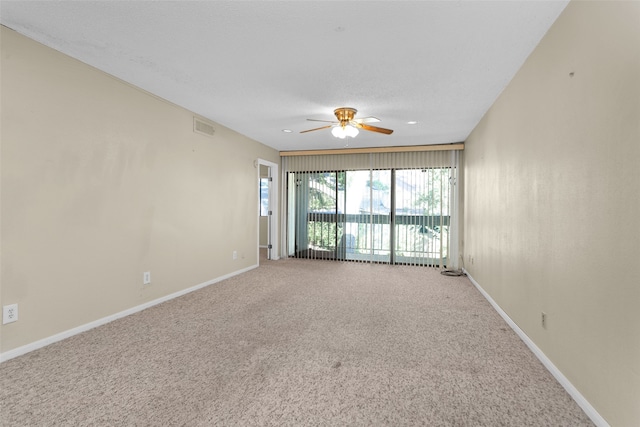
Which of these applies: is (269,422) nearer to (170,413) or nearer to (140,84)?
(170,413)

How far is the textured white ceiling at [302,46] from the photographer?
74.0 inches

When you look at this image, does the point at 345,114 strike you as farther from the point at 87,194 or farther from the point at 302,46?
the point at 87,194

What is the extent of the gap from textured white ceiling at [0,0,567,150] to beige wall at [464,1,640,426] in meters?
0.39

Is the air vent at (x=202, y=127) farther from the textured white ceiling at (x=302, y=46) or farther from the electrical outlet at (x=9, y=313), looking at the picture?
the electrical outlet at (x=9, y=313)

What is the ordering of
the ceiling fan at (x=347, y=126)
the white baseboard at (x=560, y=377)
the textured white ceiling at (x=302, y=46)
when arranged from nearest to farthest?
the white baseboard at (x=560, y=377)
the textured white ceiling at (x=302, y=46)
the ceiling fan at (x=347, y=126)

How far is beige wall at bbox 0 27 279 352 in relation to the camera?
7.13 feet

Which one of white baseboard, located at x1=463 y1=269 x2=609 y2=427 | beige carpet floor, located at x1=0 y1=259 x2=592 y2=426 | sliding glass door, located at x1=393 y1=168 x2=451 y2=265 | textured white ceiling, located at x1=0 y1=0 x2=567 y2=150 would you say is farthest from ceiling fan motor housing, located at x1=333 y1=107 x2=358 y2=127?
white baseboard, located at x1=463 y1=269 x2=609 y2=427

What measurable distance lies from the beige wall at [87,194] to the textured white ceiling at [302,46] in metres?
0.28

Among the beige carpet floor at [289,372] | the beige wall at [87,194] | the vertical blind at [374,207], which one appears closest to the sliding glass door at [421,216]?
the vertical blind at [374,207]

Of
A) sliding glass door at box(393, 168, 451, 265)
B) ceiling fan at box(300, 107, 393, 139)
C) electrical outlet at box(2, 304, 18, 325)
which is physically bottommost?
electrical outlet at box(2, 304, 18, 325)

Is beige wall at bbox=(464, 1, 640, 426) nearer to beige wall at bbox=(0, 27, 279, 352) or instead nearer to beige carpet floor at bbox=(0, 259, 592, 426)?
beige carpet floor at bbox=(0, 259, 592, 426)

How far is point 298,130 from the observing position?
471 centimetres

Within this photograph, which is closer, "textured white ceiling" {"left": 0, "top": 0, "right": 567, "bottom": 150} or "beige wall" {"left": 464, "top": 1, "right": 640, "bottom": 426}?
"beige wall" {"left": 464, "top": 1, "right": 640, "bottom": 426}

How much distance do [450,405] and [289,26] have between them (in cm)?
259
